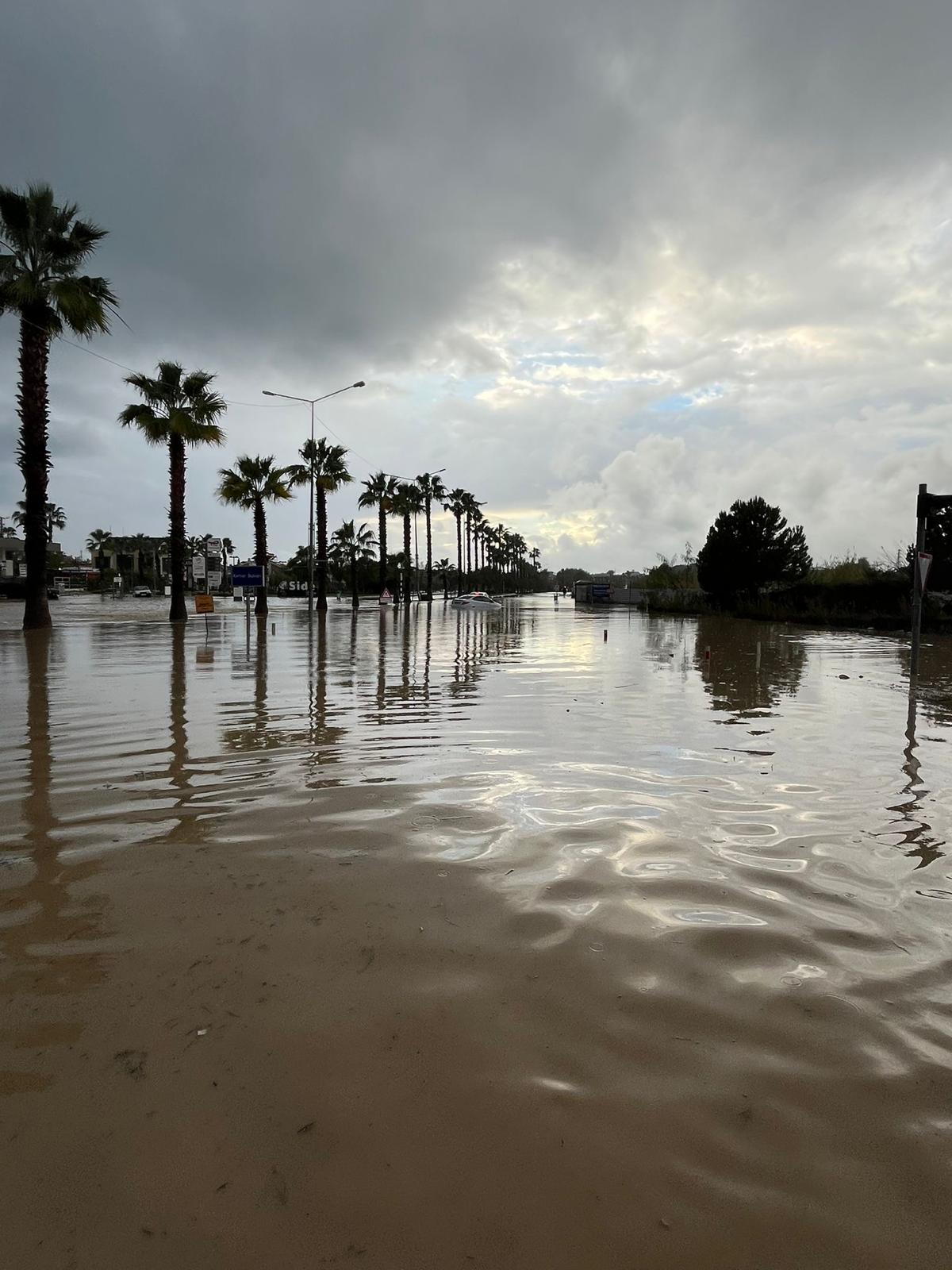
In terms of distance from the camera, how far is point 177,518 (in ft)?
97.1

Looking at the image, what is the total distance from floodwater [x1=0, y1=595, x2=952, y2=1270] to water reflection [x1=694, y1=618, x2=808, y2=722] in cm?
437

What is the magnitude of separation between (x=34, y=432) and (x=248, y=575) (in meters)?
8.99

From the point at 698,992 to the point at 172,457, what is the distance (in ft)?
99.1

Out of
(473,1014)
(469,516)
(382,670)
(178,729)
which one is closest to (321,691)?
(382,670)

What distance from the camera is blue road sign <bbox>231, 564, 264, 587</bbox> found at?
28.6m

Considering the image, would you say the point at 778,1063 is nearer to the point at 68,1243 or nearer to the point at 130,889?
the point at 68,1243

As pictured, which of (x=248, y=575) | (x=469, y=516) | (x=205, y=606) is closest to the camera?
(x=205, y=606)

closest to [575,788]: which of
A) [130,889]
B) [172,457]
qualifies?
[130,889]

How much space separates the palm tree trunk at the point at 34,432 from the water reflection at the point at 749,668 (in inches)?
788

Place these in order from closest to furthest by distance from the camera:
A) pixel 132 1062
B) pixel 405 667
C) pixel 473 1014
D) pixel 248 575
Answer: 1. pixel 132 1062
2. pixel 473 1014
3. pixel 405 667
4. pixel 248 575

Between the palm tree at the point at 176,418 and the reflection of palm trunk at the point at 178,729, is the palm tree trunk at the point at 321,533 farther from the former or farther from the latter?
the reflection of palm trunk at the point at 178,729

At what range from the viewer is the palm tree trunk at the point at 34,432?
70.6 ft

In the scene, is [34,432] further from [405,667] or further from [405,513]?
[405,513]

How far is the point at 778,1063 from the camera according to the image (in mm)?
2545
